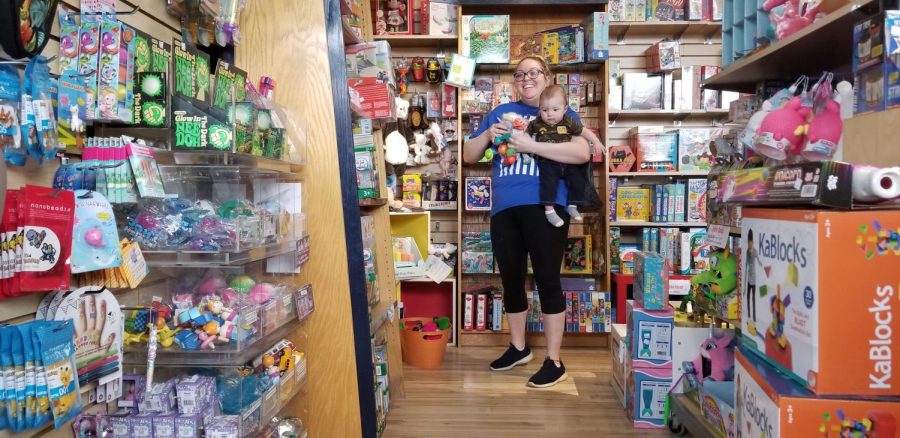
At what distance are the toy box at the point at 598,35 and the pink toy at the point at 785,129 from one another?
8.37 ft

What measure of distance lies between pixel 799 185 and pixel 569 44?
3.09m

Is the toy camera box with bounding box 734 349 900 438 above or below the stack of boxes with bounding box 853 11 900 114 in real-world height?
below

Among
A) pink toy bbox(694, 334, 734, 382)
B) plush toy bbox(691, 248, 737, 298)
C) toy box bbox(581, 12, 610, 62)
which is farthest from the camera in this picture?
toy box bbox(581, 12, 610, 62)

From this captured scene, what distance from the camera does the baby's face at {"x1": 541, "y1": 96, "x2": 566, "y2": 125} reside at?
302 cm

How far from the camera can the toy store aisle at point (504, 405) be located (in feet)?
8.07

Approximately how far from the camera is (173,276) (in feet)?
4.95

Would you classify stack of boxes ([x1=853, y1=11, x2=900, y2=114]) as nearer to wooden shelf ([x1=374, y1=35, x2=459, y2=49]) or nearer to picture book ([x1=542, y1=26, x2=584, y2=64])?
picture book ([x1=542, y1=26, x2=584, y2=64])

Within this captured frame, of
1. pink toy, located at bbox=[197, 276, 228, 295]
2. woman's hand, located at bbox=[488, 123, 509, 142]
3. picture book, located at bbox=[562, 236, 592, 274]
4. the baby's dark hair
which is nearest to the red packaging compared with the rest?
pink toy, located at bbox=[197, 276, 228, 295]

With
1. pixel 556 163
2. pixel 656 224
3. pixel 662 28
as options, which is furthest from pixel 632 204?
pixel 556 163

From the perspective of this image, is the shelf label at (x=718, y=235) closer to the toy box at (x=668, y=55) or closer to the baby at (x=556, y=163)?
the baby at (x=556, y=163)

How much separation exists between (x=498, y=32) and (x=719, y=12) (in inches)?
A: 58.6

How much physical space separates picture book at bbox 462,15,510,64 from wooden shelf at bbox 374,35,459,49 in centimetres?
11

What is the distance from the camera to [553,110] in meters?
3.04

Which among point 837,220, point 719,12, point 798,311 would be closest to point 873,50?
point 837,220
